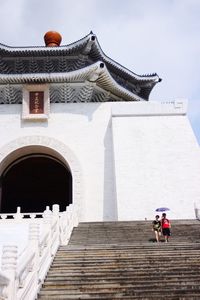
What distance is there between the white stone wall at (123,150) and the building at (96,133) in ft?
0.13

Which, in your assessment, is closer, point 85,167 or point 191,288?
point 191,288

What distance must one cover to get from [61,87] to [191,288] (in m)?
11.7

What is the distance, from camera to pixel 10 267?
3.59 metres

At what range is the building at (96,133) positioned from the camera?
42.2ft

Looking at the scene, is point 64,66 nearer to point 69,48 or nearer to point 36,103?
point 69,48

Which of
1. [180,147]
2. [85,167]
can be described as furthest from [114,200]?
[180,147]

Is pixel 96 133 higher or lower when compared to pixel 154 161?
higher

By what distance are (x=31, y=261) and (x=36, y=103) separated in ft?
36.1

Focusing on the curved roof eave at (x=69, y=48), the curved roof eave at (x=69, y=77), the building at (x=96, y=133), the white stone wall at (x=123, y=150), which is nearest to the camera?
the white stone wall at (x=123, y=150)

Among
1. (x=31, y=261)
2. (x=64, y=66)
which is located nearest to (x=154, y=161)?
(x=64, y=66)

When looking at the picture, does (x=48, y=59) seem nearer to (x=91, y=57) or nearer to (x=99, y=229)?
(x=91, y=57)

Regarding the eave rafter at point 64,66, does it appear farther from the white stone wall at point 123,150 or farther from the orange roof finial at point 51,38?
the orange roof finial at point 51,38

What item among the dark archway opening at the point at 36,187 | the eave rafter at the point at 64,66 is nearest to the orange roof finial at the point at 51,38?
the eave rafter at the point at 64,66

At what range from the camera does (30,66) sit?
15.6 meters
